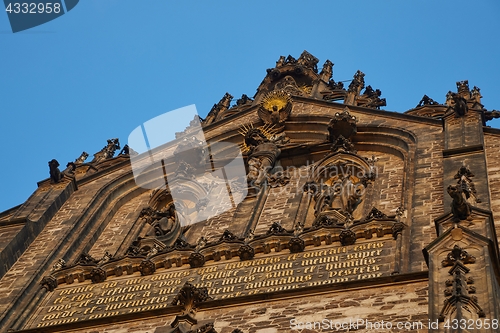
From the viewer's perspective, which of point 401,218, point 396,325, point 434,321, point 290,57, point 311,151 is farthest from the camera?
point 290,57

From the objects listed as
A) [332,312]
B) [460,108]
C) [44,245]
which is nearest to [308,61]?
[460,108]

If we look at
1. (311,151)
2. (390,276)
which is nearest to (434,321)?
(390,276)

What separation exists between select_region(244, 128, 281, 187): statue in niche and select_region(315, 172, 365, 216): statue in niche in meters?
2.07

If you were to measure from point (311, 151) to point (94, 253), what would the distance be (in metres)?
6.04

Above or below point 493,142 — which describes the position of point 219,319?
below

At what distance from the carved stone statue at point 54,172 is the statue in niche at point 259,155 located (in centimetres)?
472

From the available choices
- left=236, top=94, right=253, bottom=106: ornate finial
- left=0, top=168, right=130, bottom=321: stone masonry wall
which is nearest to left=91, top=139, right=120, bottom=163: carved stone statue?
left=0, top=168, right=130, bottom=321: stone masonry wall

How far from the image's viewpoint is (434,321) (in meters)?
10.4

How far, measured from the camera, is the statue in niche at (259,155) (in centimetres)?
2040

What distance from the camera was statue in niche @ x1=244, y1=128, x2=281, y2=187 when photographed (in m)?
20.4

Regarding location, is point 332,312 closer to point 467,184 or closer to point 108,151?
point 467,184

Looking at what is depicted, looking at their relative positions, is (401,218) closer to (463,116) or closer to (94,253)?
(463,116)

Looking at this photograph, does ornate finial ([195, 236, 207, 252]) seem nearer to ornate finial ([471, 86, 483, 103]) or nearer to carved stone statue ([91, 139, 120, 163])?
ornate finial ([471, 86, 483, 103])

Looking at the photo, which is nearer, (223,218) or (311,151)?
(223,218)
